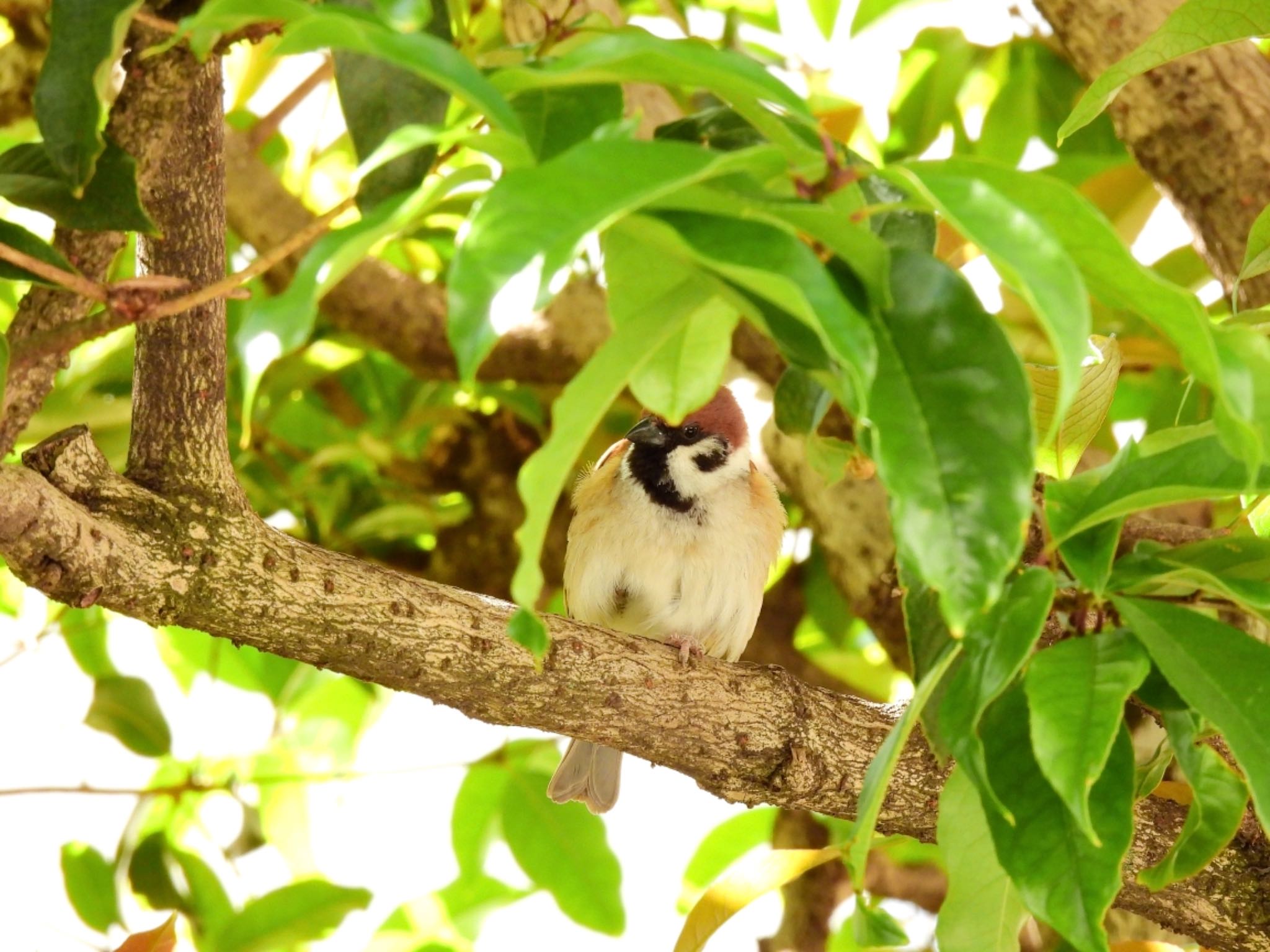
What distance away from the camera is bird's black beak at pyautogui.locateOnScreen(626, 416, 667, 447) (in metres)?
2.44

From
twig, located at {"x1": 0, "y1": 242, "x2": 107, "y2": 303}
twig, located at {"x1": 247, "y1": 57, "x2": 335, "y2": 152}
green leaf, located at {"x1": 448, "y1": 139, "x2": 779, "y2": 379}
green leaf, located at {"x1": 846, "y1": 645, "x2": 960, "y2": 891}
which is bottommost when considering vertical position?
green leaf, located at {"x1": 846, "y1": 645, "x2": 960, "y2": 891}

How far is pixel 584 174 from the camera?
588 millimetres

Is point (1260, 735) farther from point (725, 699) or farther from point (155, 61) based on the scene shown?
point (155, 61)

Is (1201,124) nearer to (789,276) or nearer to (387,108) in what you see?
(387,108)

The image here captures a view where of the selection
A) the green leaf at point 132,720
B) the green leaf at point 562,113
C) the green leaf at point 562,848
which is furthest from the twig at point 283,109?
the green leaf at point 562,113

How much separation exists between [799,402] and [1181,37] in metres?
0.46

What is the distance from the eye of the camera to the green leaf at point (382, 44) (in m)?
0.62

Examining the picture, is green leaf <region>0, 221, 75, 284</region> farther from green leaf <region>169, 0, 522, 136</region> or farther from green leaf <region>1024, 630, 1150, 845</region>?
green leaf <region>1024, 630, 1150, 845</region>

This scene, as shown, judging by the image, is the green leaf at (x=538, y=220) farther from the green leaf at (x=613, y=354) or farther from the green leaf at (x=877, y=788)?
the green leaf at (x=877, y=788)

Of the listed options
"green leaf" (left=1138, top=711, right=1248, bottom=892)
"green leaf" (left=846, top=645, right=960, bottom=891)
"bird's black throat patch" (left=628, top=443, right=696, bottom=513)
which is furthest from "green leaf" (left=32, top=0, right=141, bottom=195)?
"bird's black throat patch" (left=628, top=443, right=696, bottom=513)

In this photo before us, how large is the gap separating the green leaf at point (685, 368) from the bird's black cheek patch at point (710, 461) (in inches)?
67.7

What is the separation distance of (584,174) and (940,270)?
209mm

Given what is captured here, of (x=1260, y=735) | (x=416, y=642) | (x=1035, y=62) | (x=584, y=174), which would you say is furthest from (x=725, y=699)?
(x=1035, y=62)

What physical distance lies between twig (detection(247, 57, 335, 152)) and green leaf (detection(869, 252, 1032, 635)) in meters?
2.03
